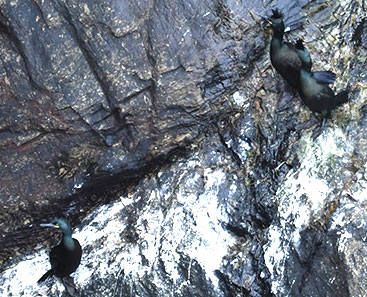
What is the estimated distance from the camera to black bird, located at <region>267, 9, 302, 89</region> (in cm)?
600

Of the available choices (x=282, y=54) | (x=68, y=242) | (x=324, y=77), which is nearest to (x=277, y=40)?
(x=282, y=54)

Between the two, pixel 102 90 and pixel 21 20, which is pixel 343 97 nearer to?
pixel 102 90

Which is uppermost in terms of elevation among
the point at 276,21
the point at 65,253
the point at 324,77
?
the point at 276,21

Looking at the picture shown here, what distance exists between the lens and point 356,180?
542 cm

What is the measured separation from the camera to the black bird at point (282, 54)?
6.00 meters

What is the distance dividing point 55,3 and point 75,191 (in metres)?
1.81

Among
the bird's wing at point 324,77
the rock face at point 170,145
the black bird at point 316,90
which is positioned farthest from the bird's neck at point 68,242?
the bird's wing at point 324,77

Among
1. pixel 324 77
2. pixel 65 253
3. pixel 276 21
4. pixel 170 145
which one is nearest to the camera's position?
pixel 65 253

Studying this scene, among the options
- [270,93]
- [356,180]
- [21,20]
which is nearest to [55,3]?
[21,20]

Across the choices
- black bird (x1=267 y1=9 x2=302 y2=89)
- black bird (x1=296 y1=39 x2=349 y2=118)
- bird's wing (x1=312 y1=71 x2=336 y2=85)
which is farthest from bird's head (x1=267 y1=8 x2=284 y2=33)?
bird's wing (x1=312 y1=71 x2=336 y2=85)

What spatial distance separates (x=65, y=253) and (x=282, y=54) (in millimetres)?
2708

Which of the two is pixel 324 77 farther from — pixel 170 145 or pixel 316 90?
pixel 170 145

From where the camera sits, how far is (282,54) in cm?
604

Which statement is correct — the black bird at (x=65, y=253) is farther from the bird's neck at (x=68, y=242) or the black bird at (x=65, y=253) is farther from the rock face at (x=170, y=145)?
the rock face at (x=170, y=145)
